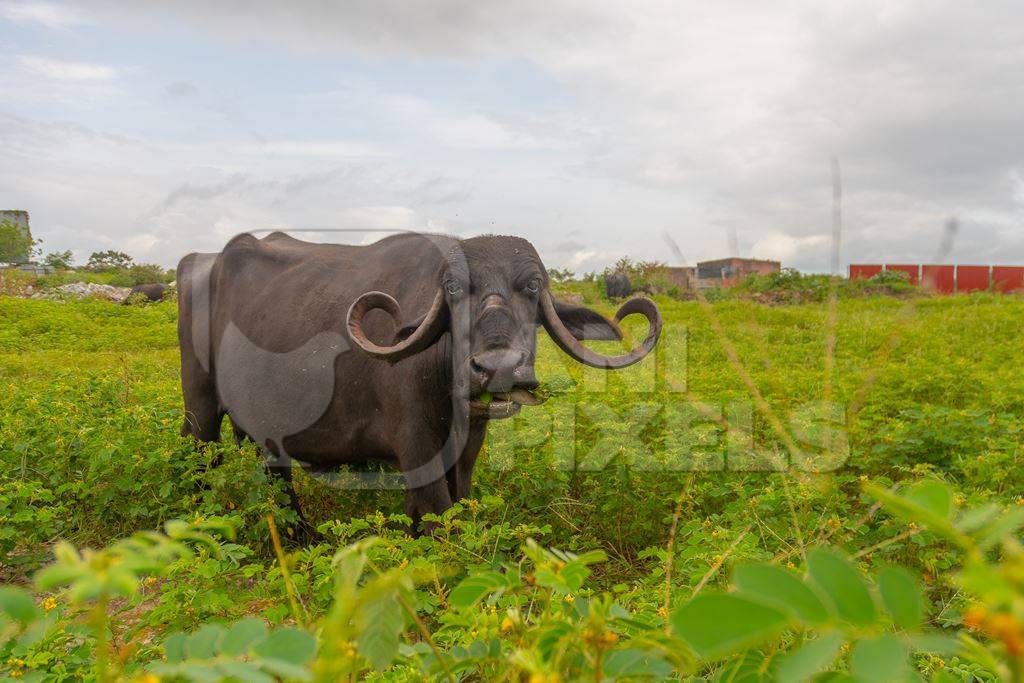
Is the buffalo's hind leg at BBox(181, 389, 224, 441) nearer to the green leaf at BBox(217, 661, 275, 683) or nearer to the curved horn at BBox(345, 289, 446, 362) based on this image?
the curved horn at BBox(345, 289, 446, 362)

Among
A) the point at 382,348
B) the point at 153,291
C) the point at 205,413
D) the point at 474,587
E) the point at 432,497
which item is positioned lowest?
the point at 432,497

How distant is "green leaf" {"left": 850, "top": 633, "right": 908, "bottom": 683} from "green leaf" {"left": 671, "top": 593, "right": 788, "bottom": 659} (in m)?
0.05

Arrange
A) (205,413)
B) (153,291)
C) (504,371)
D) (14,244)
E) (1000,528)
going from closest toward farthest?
1. (1000,528)
2. (504,371)
3. (205,413)
4. (153,291)
5. (14,244)

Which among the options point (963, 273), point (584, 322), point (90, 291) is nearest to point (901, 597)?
point (584, 322)

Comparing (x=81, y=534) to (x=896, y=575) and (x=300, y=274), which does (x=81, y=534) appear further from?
(x=896, y=575)

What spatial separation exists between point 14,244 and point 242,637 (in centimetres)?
3982

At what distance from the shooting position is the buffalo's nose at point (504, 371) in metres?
2.80

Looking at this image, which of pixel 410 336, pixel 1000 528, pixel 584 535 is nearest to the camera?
pixel 1000 528

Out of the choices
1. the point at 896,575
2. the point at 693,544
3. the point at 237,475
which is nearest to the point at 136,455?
the point at 237,475

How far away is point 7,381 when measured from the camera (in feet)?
25.5

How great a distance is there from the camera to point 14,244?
110 feet

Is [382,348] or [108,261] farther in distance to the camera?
[108,261]

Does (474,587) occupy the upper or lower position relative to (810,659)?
lower

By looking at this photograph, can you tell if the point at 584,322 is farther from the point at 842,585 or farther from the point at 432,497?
the point at 842,585
